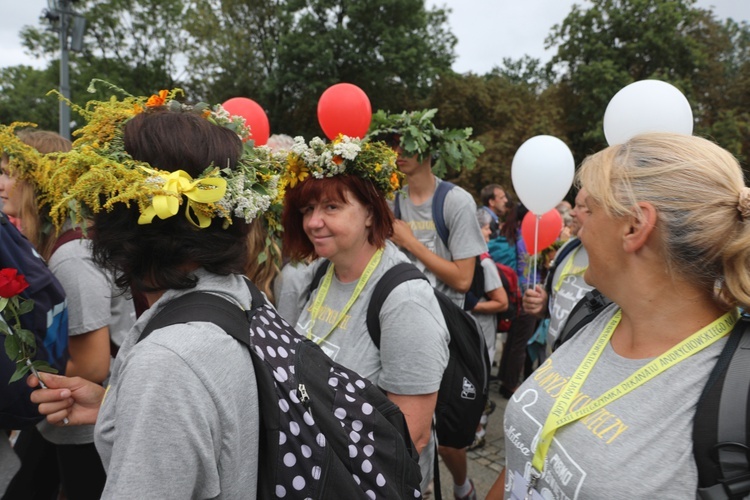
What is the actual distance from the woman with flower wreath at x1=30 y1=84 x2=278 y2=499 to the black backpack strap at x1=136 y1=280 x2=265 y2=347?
23mm

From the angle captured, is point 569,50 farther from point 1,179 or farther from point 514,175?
point 1,179

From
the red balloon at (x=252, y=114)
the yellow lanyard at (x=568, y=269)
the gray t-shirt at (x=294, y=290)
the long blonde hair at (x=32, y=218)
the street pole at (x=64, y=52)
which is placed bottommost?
the gray t-shirt at (x=294, y=290)

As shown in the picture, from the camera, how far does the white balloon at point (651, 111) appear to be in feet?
8.23

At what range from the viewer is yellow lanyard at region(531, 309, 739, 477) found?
1.33 metres

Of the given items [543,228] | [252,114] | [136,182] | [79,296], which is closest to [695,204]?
[136,182]

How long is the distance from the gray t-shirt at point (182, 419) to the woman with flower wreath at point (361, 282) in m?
1.03

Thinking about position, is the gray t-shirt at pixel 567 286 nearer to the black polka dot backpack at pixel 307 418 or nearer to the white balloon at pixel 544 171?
the white balloon at pixel 544 171

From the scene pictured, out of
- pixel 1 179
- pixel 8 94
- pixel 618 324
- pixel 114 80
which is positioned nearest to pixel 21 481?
pixel 1 179

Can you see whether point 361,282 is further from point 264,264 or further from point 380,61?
point 380,61

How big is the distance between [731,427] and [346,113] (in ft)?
7.92

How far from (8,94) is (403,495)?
109 feet

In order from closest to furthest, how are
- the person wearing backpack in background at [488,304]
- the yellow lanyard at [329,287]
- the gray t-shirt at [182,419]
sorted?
the gray t-shirt at [182,419] → the yellow lanyard at [329,287] → the person wearing backpack in background at [488,304]

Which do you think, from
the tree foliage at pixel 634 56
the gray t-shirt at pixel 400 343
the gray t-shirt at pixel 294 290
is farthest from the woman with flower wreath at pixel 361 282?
the tree foliage at pixel 634 56

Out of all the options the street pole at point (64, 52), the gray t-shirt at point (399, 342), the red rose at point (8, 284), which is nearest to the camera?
the red rose at point (8, 284)
